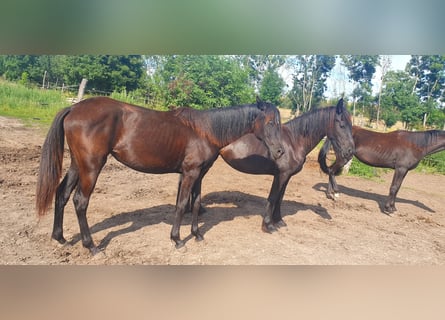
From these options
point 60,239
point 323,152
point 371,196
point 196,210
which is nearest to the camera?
point 60,239

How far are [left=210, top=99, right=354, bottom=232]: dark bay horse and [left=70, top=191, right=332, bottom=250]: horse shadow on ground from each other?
1.77 ft

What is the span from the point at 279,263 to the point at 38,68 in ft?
12.1

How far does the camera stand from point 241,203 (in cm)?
431

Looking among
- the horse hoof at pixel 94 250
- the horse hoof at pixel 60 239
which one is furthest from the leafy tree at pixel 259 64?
the horse hoof at pixel 60 239

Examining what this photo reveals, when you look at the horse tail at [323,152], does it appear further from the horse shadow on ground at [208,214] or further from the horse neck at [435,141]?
the horse neck at [435,141]

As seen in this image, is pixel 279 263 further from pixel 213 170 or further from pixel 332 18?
pixel 213 170

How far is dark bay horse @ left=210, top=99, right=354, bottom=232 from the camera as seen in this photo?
10.8 ft

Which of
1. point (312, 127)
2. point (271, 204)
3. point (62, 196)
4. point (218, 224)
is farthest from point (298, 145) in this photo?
point (62, 196)

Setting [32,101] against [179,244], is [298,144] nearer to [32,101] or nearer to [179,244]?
[179,244]

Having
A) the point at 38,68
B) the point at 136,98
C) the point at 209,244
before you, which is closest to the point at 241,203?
the point at 209,244

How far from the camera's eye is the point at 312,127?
3.38m

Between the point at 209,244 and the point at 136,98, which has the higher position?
the point at 136,98

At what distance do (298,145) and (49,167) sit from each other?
2.59m

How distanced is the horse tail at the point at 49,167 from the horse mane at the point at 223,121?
1060mm
